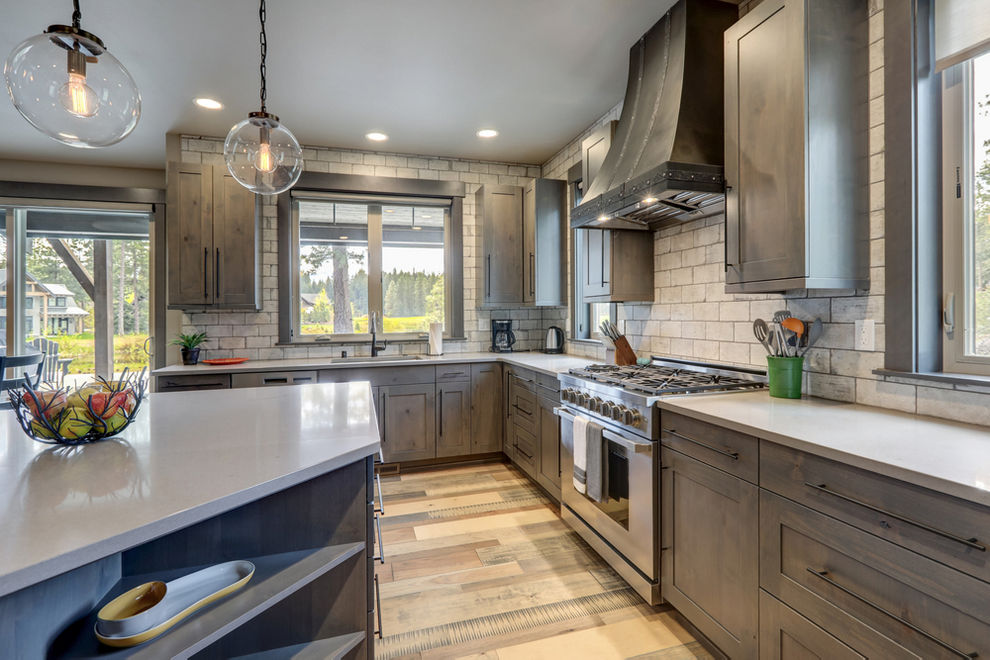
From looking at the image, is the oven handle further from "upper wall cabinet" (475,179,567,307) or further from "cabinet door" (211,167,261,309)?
"cabinet door" (211,167,261,309)

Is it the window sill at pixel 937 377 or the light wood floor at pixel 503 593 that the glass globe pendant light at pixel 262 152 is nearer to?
the light wood floor at pixel 503 593

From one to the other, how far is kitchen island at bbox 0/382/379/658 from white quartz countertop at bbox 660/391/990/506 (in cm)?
124

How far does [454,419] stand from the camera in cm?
406

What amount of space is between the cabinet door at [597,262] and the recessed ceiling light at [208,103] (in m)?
2.86

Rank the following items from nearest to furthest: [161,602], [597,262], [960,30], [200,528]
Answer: [161,602]
[200,528]
[960,30]
[597,262]

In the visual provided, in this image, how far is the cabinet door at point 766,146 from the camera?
179cm

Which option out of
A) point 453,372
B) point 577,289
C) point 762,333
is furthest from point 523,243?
point 762,333

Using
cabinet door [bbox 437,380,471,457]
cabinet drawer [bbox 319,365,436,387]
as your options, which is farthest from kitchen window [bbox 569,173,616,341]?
cabinet drawer [bbox 319,365,436,387]

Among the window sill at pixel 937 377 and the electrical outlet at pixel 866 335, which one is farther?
the electrical outlet at pixel 866 335

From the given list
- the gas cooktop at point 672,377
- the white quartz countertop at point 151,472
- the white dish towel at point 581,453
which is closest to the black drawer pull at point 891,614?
the gas cooktop at point 672,377

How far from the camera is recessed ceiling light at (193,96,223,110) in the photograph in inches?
132

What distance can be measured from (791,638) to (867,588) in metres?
0.35

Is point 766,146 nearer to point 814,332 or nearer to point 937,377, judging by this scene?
point 814,332

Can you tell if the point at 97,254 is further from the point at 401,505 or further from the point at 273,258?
the point at 401,505
